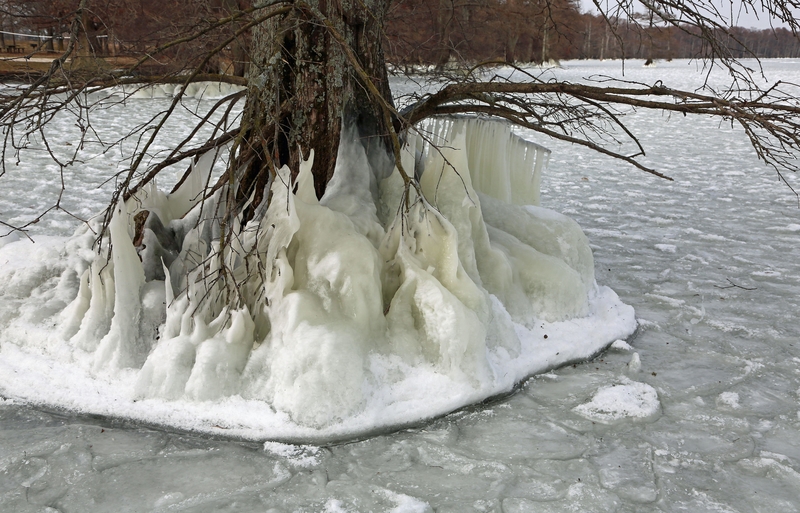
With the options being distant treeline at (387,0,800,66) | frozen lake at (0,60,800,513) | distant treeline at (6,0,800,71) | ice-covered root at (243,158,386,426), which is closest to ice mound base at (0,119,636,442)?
ice-covered root at (243,158,386,426)

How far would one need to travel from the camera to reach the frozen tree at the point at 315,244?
349 centimetres

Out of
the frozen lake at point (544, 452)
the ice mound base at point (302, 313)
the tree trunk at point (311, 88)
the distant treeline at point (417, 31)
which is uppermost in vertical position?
the distant treeline at point (417, 31)

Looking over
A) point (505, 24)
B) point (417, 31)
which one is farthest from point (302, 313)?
point (505, 24)

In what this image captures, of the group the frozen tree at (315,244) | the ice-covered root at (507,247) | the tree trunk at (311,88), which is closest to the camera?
the frozen tree at (315,244)

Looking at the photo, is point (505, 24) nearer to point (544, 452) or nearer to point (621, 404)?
point (621, 404)

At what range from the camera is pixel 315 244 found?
150 inches

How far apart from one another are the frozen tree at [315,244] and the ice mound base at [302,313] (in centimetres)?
1

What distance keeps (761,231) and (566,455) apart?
493 cm

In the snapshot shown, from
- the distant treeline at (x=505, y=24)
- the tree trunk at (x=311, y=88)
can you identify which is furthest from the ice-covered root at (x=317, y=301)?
the distant treeline at (x=505, y=24)

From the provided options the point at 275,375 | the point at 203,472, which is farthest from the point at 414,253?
the point at 203,472

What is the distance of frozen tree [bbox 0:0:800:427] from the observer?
3490mm

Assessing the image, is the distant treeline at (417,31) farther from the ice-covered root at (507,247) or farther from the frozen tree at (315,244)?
the ice-covered root at (507,247)

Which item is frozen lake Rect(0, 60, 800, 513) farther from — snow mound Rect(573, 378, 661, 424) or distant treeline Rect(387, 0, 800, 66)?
distant treeline Rect(387, 0, 800, 66)

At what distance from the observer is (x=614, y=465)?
3.11 meters
